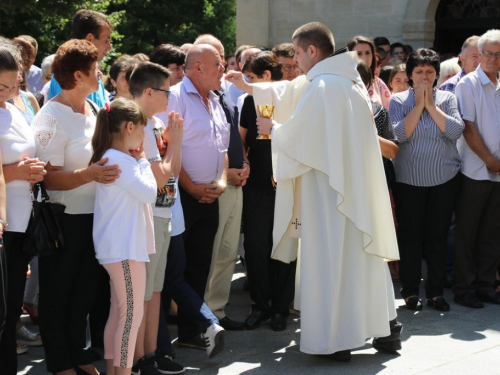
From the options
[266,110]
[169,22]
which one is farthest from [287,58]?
[169,22]

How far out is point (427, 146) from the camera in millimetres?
6922

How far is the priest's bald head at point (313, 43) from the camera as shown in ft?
18.7

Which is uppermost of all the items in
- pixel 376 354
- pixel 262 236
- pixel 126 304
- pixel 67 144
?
pixel 67 144

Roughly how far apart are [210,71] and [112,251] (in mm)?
1883

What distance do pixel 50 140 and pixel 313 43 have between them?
198cm

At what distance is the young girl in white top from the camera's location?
4.71 metres

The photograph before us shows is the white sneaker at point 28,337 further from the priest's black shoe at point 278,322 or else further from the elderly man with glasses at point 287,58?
the elderly man with glasses at point 287,58

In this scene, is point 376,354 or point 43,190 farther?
point 376,354

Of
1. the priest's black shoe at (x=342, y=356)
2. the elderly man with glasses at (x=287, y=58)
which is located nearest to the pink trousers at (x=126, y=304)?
the priest's black shoe at (x=342, y=356)

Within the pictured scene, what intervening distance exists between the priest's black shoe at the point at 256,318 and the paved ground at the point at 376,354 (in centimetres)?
6

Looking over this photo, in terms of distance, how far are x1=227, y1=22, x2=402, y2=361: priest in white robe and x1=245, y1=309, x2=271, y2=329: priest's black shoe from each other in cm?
92

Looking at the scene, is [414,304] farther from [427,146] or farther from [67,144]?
[67,144]

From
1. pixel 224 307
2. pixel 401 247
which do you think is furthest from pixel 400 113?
pixel 224 307

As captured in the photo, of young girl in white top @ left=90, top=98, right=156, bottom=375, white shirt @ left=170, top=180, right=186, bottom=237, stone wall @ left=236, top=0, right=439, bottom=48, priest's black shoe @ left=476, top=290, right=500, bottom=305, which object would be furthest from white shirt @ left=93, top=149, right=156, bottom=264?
stone wall @ left=236, top=0, right=439, bottom=48
